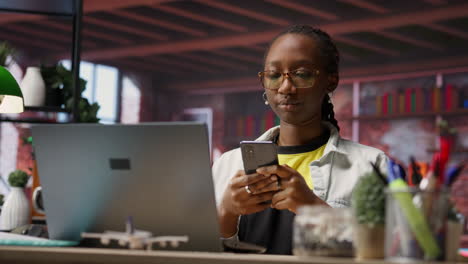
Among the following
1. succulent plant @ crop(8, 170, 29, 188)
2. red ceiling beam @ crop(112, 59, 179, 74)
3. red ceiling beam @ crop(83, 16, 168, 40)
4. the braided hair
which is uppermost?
red ceiling beam @ crop(83, 16, 168, 40)

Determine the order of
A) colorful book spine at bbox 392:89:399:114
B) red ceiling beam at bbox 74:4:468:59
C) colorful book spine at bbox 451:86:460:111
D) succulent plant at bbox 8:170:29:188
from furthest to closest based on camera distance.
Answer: colorful book spine at bbox 392:89:399:114, colorful book spine at bbox 451:86:460:111, red ceiling beam at bbox 74:4:468:59, succulent plant at bbox 8:170:29:188

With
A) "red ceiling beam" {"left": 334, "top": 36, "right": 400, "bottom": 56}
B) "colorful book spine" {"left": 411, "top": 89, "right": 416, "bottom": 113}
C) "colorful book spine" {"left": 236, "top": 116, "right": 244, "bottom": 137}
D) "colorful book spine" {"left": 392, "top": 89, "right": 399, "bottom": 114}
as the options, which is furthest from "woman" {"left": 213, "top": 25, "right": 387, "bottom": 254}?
"colorful book spine" {"left": 236, "top": 116, "right": 244, "bottom": 137}

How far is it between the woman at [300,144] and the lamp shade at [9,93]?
46.1 inches

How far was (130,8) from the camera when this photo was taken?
6586 mm

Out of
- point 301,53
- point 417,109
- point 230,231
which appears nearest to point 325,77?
point 301,53

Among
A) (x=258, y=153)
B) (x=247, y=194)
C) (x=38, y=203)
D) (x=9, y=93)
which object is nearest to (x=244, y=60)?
(x=9, y=93)

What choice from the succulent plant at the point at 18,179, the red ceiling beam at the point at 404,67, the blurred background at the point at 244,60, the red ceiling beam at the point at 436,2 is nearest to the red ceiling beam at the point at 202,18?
the blurred background at the point at 244,60

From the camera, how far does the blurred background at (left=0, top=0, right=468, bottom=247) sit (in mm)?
6441

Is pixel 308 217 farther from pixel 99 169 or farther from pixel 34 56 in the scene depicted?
pixel 34 56

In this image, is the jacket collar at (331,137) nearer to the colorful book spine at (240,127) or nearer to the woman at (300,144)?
the woman at (300,144)

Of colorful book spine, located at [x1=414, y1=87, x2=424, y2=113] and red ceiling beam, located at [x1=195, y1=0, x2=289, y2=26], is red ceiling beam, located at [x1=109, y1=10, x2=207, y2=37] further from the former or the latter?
colorful book spine, located at [x1=414, y1=87, x2=424, y2=113]

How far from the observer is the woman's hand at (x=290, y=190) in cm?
136

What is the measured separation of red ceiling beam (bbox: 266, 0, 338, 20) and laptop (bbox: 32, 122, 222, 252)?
16.3 feet

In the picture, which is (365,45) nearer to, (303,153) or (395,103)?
(395,103)
